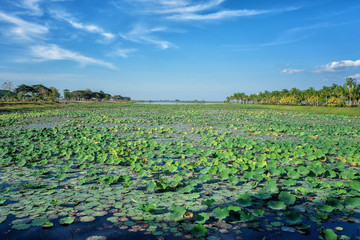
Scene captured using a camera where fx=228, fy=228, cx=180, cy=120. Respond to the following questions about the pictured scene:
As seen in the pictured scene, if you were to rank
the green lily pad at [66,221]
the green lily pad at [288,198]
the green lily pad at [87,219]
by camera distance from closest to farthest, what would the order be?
the green lily pad at [66,221], the green lily pad at [87,219], the green lily pad at [288,198]

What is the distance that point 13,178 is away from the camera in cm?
471

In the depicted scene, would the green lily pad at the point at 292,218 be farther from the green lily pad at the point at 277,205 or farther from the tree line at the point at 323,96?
the tree line at the point at 323,96

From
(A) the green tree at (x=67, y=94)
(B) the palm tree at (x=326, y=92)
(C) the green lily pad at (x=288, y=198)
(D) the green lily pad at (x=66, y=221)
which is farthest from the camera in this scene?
(A) the green tree at (x=67, y=94)

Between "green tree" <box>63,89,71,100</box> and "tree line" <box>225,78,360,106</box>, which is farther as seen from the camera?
"green tree" <box>63,89,71,100</box>

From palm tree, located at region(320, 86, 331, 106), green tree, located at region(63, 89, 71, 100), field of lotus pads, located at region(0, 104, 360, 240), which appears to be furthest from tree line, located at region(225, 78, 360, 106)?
green tree, located at region(63, 89, 71, 100)

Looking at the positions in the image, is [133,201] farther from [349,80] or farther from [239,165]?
[349,80]

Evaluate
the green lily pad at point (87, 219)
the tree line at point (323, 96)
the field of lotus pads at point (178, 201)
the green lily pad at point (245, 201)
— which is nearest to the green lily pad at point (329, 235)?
the field of lotus pads at point (178, 201)

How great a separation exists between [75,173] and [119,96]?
13535 cm

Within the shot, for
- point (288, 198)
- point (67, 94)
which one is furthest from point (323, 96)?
point (67, 94)

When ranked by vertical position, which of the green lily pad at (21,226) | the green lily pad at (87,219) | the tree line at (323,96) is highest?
the tree line at (323,96)

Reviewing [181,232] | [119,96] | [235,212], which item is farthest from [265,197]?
[119,96]

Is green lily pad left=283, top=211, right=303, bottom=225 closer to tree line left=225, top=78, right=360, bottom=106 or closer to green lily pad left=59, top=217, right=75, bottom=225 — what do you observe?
green lily pad left=59, top=217, right=75, bottom=225

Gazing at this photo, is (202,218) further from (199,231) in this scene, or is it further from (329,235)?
(329,235)

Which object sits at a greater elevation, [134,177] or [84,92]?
[84,92]
